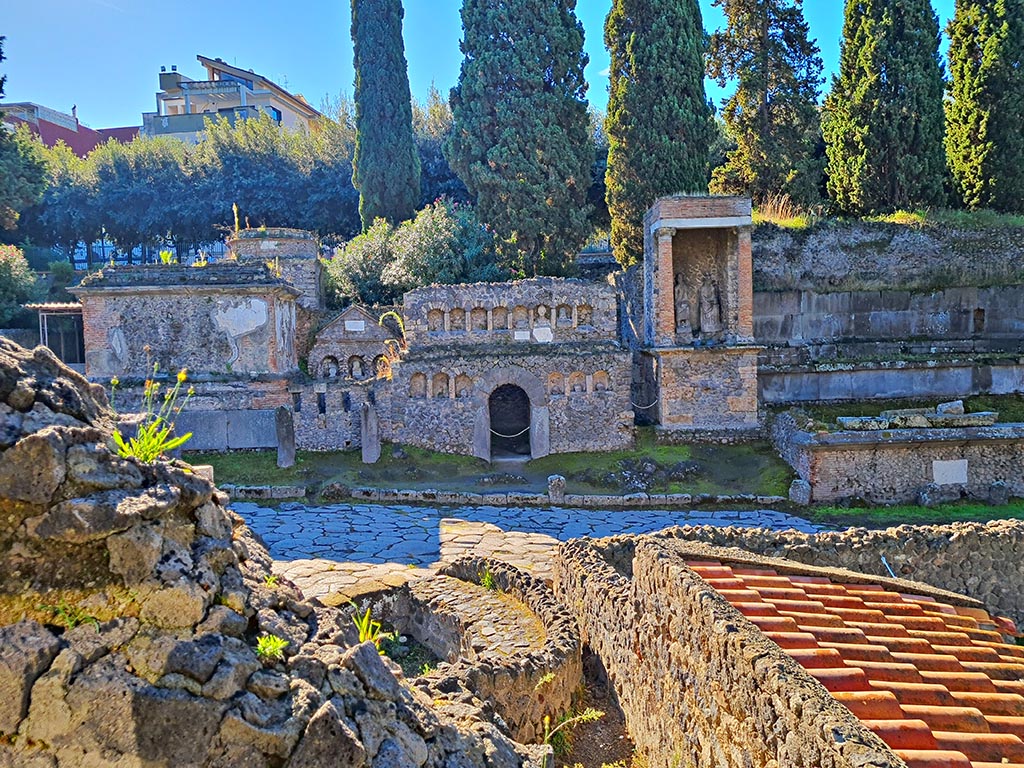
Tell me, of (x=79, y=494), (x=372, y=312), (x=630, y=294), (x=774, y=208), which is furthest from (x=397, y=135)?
(x=79, y=494)

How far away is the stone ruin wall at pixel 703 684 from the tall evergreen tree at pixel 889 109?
59.8ft

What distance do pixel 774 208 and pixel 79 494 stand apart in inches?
834

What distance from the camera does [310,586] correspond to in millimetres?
9391

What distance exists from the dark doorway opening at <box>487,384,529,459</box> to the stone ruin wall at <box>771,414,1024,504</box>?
6.88 meters

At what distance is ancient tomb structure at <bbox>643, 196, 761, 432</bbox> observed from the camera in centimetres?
1712

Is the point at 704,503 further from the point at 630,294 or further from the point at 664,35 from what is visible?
the point at 664,35

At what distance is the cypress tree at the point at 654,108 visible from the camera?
20234 millimetres

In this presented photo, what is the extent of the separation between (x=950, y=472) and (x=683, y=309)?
6.60m

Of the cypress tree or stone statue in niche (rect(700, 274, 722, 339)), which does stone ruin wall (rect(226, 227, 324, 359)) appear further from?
stone statue in niche (rect(700, 274, 722, 339))

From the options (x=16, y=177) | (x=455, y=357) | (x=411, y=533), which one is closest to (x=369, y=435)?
(x=455, y=357)

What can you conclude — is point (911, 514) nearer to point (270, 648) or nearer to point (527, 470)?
point (527, 470)

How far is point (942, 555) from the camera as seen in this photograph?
672 cm

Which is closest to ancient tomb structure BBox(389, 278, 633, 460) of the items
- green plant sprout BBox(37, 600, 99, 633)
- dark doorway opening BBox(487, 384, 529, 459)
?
dark doorway opening BBox(487, 384, 529, 459)

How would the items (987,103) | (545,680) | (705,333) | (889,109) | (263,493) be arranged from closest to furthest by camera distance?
(545,680) → (263,493) → (705,333) → (889,109) → (987,103)
